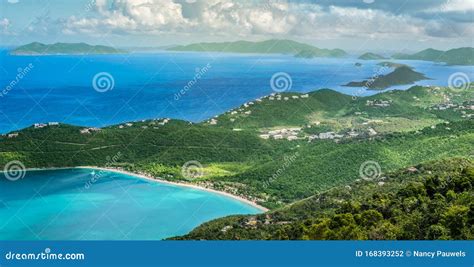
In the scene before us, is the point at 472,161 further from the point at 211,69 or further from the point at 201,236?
the point at 211,69

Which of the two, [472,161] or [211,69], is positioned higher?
[211,69]

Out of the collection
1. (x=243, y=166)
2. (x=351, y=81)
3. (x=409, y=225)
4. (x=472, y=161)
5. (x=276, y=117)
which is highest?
(x=351, y=81)

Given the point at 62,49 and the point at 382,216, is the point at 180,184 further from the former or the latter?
the point at 382,216

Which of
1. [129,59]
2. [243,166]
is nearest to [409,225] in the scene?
[243,166]

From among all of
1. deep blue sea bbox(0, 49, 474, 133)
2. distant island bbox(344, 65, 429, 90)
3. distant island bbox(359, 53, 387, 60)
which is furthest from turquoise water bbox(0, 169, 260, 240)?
distant island bbox(344, 65, 429, 90)

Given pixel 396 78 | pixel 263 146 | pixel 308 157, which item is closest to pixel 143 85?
pixel 263 146

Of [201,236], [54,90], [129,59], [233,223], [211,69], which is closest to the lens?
[201,236]

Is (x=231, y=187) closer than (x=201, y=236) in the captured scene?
No

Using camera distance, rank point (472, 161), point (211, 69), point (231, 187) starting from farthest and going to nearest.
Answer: point (211, 69) → point (231, 187) → point (472, 161)
